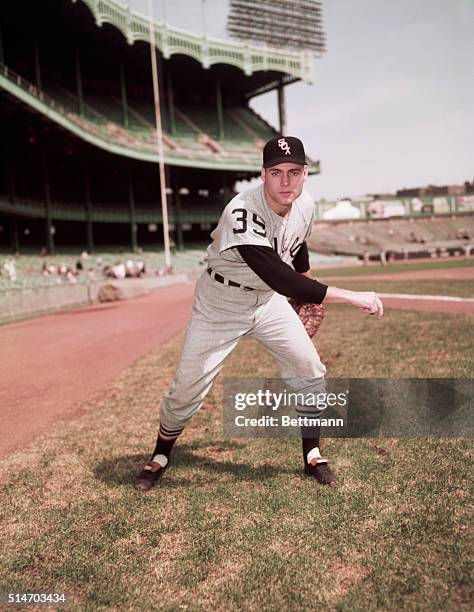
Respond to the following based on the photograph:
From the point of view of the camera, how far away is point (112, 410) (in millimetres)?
5445

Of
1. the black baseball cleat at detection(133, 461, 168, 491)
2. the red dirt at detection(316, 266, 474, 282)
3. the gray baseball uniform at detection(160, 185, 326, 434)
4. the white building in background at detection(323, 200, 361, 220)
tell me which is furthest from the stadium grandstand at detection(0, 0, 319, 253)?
the black baseball cleat at detection(133, 461, 168, 491)

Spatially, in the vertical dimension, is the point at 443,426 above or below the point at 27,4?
below

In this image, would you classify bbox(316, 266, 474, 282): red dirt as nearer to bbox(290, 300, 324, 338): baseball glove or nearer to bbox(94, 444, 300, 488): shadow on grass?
bbox(290, 300, 324, 338): baseball glove

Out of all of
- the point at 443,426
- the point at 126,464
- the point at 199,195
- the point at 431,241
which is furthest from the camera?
the point at 431,241

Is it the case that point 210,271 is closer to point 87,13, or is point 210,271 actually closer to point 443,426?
point 443,426

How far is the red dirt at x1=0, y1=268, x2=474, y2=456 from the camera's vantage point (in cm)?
564

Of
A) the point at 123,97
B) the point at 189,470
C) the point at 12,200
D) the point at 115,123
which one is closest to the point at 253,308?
the point at 189,470

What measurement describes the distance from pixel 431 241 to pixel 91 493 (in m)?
61.0

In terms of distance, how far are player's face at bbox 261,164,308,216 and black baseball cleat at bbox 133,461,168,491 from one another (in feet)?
6.66

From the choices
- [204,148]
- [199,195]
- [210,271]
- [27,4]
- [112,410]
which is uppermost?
[27,4]

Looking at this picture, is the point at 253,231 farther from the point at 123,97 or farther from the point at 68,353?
the point at 123,97

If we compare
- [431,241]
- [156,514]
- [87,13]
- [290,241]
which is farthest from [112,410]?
[431,241]

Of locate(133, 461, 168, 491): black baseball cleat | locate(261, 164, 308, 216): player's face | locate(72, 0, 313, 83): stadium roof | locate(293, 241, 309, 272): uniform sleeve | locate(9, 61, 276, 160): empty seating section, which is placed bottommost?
locate(133, 461, 168, 491): black baseball cleat

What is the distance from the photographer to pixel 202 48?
43.2m
